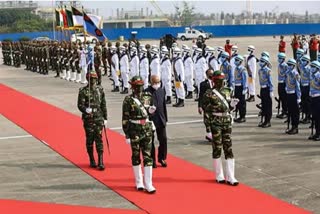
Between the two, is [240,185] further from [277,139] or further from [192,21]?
[192,21]

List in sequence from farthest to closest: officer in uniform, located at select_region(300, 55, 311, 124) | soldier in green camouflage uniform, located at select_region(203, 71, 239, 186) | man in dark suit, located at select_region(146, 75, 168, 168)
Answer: officer in uniform, located at select_region(300, 55, 311, 124)
man in dark suit, located at select_region(146, 75, 168, 168)
soldier in green camouflage uniform, located at select_region(203, 71, 239, 186)

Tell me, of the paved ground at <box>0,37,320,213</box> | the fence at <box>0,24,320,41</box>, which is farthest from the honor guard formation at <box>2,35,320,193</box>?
the fence at <box>0,24,320,41</box>

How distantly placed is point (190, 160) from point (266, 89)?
393 cm

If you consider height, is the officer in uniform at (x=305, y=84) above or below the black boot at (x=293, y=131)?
above

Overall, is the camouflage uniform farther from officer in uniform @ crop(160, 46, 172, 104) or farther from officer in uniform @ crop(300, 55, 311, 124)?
officer in uniform @ crop(160, 46, 172, 104)

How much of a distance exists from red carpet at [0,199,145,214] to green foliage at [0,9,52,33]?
8476cm

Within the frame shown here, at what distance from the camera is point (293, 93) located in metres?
12.5

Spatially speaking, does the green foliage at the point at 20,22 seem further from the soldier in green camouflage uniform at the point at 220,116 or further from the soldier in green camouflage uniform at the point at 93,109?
the soldier in green camouflage uniform at the point at 220,116

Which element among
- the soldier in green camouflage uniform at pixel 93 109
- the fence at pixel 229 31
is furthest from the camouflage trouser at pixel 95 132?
the fence at pixel 229 31

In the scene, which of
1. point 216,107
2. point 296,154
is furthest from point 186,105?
point 216,107

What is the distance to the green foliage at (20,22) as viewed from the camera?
297ft

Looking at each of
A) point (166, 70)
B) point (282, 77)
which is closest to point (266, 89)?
point (282, 77)

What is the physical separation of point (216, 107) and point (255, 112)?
24.6 ft

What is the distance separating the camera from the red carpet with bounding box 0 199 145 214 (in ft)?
25.1
